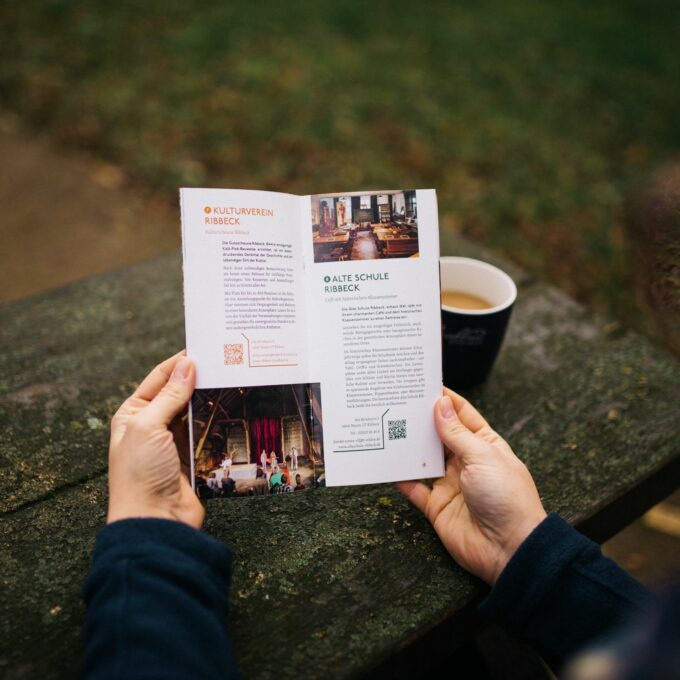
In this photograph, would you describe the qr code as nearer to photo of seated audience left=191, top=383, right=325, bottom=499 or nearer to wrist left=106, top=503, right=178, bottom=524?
photo of seated audience left=191, top=383, right=325, bottom=499

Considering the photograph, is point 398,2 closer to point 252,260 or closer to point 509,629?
point 252,260

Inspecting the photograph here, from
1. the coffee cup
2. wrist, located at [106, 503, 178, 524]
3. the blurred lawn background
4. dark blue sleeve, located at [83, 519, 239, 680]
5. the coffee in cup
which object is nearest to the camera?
dark blue sleeve, located at [83, 519, 239, 680]

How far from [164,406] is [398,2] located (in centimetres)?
392

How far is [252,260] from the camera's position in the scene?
89 centimetres

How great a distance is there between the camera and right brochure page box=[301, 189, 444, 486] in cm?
92

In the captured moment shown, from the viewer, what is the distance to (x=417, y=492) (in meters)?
0.95

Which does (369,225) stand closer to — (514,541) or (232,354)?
(232,354)

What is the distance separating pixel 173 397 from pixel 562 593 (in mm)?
595

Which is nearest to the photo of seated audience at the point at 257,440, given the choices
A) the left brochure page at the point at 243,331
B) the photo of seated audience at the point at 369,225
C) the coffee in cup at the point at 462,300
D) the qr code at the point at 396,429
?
the left brochure page at the point at 243,331

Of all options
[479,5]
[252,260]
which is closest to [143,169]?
[252,260]

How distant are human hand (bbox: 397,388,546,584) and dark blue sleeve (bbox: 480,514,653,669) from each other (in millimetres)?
26

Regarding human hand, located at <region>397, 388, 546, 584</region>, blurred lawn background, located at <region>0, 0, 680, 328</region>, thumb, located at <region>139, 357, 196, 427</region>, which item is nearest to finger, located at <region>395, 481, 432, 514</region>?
human hand, located at <region>397, 388, 546, 584</region>

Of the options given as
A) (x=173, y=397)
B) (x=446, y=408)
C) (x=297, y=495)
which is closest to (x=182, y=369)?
(x=173, y=397)

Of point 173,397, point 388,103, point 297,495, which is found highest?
point 388,103
